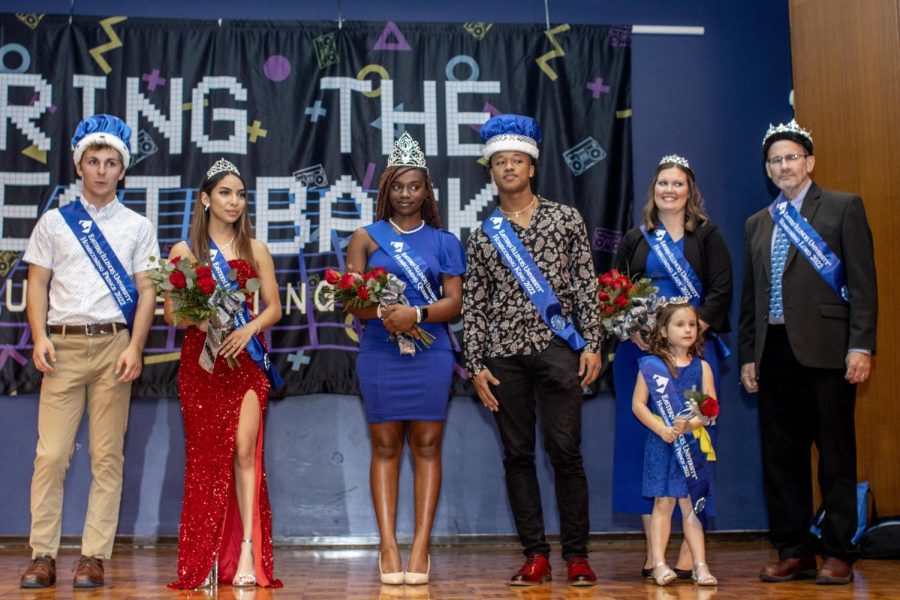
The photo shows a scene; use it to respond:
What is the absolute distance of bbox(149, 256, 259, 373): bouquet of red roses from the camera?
3.45m

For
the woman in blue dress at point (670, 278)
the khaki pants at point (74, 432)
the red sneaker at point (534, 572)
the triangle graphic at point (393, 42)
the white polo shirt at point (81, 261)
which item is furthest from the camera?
the triangle graphic at point (393, 42)

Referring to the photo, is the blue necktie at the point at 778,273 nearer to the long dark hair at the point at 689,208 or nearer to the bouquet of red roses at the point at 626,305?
the long dark hair at the point at 689,208

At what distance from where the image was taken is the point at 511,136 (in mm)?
3730

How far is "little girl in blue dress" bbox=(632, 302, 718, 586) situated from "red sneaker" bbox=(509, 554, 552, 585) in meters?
0.39

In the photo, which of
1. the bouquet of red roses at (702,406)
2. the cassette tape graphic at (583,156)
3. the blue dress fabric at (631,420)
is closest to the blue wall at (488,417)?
the cassette tape graphic at (583,156)

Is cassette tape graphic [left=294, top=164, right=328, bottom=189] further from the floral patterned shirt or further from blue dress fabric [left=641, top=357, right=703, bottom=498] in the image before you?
blue dress fabric [left=641, top=357, right=703, bottom=498]

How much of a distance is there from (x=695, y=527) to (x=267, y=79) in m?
2.93

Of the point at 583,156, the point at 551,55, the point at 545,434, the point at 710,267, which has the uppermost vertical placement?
the point at 551,55

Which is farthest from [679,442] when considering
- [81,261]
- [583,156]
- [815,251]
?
[81,261]

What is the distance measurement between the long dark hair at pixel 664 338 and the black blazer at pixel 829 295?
0.27 metres

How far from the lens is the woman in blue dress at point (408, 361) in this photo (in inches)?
143

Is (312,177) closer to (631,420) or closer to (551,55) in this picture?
(551,55)

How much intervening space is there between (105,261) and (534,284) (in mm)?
1602

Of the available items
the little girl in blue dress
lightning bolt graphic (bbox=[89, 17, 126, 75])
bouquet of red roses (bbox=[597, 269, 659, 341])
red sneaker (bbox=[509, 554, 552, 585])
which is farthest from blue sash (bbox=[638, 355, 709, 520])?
lightning bolt graphic (bbox=[89, 17, 126, 75])
